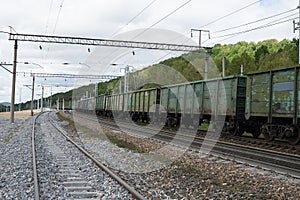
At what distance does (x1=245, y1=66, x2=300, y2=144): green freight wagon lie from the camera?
13.6m

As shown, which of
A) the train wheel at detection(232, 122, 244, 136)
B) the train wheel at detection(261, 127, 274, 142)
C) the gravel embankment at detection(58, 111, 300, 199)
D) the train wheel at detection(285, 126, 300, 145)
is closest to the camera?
the gravel embankment at detection(58, 111, 300, 199)

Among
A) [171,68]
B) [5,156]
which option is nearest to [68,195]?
[5,156]

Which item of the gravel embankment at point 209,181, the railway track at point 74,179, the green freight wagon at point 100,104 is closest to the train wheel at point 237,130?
the gravel embankment at point 209,181

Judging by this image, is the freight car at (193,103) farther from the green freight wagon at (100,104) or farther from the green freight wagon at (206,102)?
the green freight wagon at (100,104)

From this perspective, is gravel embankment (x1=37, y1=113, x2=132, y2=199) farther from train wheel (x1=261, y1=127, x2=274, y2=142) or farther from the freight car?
the freight car

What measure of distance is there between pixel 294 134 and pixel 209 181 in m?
7.24

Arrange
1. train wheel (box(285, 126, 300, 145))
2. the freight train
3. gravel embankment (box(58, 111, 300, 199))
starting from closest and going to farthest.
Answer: gravel embankment (box(58, 111, 300, 199)) → train wheel (box(285, 126, 300, 145)) → the freight train

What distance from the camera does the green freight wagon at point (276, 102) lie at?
13.6 meters

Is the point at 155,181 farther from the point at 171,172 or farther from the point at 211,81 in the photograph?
the point at 211,81

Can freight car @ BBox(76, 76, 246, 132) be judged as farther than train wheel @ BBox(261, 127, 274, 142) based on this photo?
Yes

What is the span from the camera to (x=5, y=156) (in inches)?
481

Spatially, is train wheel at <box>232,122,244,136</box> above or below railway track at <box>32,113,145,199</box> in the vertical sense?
above

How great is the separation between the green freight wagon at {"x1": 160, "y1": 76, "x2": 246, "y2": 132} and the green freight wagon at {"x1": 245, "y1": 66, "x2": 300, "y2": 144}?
4.28ft

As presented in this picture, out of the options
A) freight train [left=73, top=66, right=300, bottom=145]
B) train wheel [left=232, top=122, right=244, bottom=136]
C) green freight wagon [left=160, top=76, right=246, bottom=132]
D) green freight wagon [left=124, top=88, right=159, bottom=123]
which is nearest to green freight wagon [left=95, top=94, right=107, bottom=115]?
green freight wagon [left=124, top=88, right=159, bottom=123]
